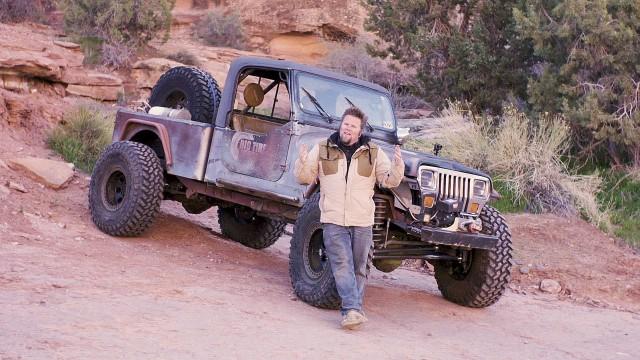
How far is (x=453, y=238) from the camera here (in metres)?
6.73

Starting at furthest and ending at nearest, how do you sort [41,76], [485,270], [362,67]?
1. [362,67]
2. [41,76]
3. [485,270]

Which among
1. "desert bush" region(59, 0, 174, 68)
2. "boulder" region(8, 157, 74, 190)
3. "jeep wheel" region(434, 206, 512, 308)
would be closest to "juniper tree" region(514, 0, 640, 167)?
"jeep wheel" region(434, 206, 512, 308)

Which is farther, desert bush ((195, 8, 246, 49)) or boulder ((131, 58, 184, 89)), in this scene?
desert bush ((195, 8, 246, 49))

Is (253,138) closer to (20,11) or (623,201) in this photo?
(623,201)

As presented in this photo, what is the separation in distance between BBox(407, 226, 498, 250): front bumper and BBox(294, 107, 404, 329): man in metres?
0.53

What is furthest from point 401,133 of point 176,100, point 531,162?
point 531,162

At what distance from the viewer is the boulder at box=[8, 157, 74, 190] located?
401 inches

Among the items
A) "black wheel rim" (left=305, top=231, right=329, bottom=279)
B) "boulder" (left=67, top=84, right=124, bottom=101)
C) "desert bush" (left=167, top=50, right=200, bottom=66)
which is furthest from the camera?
"desert bush" (left=167, top=50, right=200, bottom=66)

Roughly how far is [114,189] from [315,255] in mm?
3080

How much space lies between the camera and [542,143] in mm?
13695

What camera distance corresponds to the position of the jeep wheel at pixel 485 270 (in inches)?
289

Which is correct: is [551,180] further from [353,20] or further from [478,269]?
[353,20]

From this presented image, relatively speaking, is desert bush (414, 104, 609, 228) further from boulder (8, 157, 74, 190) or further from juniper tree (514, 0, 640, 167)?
boulder (8, 157, 74, 190)

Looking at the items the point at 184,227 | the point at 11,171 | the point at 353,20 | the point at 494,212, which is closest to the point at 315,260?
the point at 494,212
